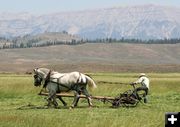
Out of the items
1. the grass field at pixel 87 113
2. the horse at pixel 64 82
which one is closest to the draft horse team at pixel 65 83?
the horse at pixel 64 82

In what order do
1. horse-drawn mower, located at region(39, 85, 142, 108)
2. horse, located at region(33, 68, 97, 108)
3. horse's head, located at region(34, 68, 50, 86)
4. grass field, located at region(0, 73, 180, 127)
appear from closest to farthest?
grass field, located at region(0, 73, 180, 127) → horse, located at region(33, 68, 97, 108) → horse-drawn mower, located at region(39, 85, 142, 108) → horse's head, located at region(34, 68, 50, 86)

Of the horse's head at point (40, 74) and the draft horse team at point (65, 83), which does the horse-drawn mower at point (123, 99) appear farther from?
the horse's head at point (40, 74)

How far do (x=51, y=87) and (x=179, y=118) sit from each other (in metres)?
17.5

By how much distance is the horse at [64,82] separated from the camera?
83.4 feet

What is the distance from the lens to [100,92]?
36469 mm

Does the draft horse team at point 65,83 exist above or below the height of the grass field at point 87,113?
above

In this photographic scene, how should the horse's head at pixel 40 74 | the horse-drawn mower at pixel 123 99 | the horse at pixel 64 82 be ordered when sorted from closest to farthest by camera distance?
the horse at pixel 64 82 → the horse-drawn mower at pixel 123 99 → the horse's head at pixel 40 74

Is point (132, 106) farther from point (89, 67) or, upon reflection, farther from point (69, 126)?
point (89, 67)

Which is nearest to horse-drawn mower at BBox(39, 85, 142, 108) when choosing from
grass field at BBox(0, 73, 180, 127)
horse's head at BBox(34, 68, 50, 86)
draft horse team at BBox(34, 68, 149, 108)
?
draft horse team at BBox(34, 68, 149, 108)

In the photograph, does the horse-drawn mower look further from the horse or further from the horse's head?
the horse's head

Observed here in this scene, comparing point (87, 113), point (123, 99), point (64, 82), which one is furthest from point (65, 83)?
point (87, 113)

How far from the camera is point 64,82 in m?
25.5

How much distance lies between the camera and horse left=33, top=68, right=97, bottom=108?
25.4 metres

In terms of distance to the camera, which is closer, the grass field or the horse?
the grass field
